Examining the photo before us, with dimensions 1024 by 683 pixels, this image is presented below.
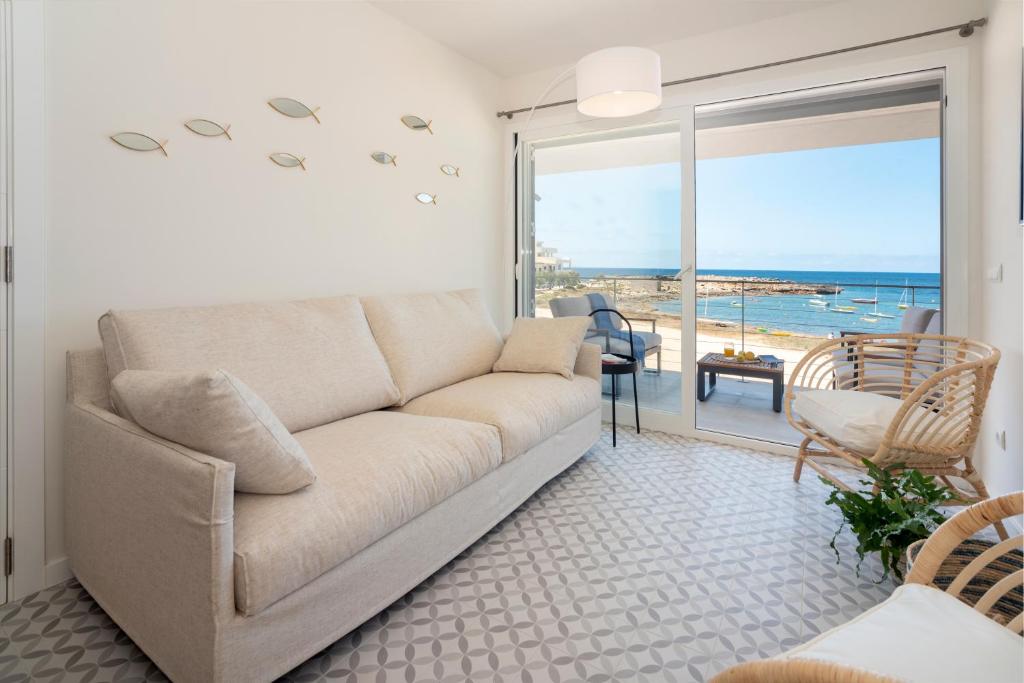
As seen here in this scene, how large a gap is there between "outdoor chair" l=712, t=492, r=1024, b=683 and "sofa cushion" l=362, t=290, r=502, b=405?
76.4 inches

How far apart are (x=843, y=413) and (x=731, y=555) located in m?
0.83

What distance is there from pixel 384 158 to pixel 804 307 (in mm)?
7539

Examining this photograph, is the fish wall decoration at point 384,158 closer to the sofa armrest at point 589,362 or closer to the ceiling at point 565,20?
the ceiling at point 565,20

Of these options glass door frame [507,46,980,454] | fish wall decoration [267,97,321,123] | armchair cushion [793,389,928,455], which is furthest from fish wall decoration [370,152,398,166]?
armchair cushion [793,389,928,455]

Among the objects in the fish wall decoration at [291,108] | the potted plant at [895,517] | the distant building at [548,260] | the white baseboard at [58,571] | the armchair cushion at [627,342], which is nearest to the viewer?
the potted plant at [895,517]

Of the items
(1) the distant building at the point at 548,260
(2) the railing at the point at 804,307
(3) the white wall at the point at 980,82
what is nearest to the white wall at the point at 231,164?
(1) the distant building at the point at 548,260

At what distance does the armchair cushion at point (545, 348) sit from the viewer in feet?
9.77

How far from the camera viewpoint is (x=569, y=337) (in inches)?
119

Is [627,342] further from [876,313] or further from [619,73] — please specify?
[876,313]

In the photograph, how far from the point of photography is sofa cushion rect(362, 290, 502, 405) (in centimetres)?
257

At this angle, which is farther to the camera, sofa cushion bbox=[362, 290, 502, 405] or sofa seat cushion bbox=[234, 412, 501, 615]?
sofa cushion bbox=[362, 290, 502, 405]

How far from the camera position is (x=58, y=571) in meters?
1.83

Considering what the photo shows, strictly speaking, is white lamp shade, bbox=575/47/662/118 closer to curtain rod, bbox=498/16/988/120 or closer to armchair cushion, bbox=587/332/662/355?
curtain rod, bbox=498/16/988/120

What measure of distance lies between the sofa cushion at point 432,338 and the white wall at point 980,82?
199 cm
